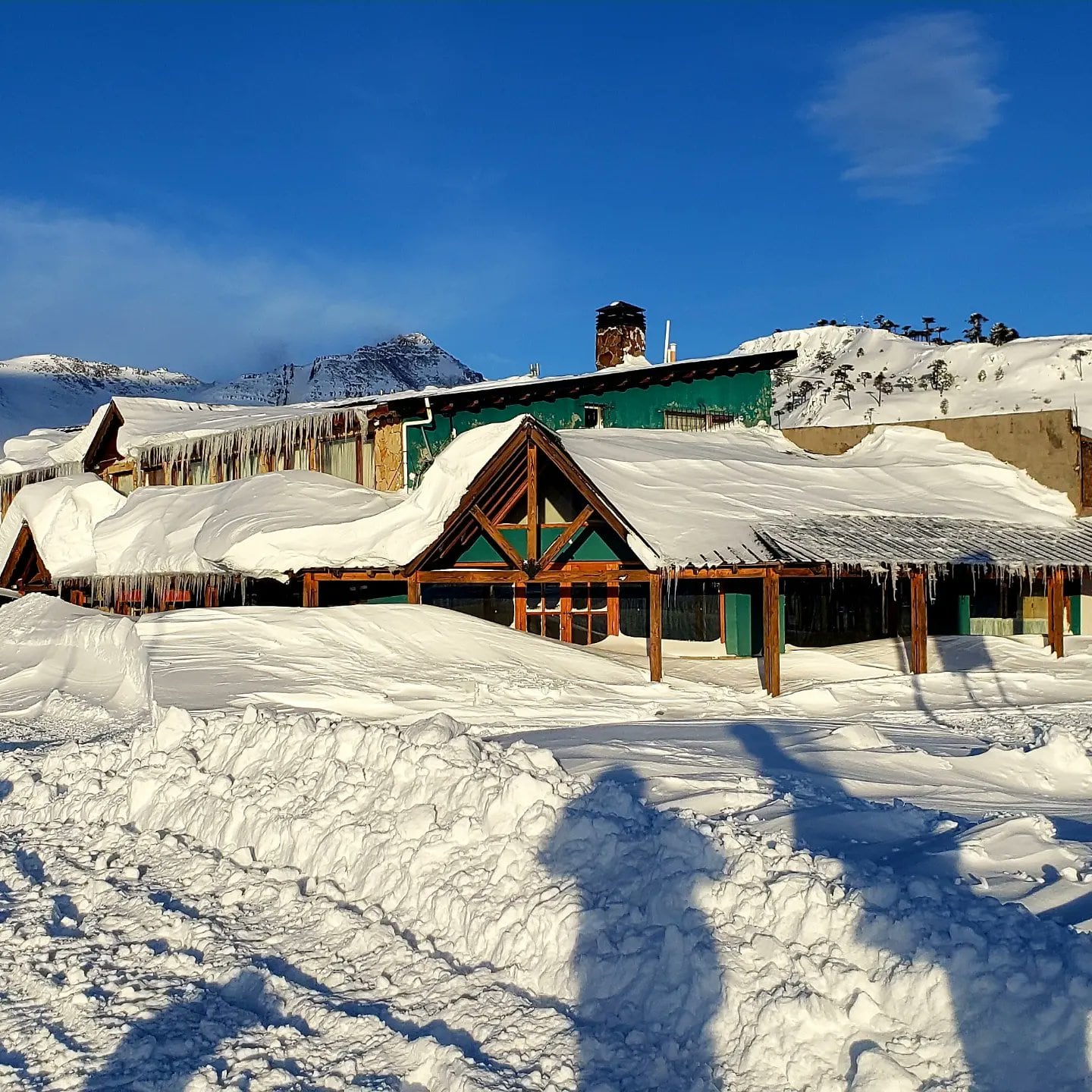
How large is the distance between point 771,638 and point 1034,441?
10533 millimetres

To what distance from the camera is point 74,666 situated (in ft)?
55.4

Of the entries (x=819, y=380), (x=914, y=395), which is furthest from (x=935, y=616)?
(x=819, y=380)

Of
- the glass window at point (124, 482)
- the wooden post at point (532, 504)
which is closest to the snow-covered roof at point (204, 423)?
the glass window at point (124, 482)

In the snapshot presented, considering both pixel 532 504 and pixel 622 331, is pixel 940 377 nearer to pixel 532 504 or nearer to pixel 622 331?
pixel 622 331

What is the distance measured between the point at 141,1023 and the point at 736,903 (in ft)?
8.93

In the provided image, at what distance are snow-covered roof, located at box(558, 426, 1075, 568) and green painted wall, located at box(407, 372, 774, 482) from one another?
2.09 ft

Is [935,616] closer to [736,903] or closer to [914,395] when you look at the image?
[736,903]

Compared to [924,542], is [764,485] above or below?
above

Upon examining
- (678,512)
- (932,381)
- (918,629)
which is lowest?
(918,629)

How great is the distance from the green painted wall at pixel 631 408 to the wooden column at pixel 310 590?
3.43 meters

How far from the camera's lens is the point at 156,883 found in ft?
23.3

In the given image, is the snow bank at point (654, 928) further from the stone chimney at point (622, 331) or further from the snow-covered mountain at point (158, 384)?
the snow-covered mountain at point (158, 384)

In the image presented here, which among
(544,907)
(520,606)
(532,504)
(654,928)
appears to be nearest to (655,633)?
(532,504)

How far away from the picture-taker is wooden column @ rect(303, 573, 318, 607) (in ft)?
54.5
